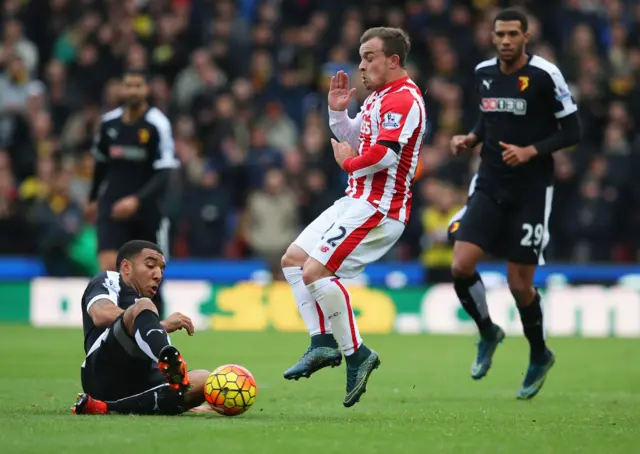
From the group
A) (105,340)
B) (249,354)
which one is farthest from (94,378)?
(249,354)

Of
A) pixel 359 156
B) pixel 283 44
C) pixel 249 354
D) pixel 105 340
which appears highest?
pixel 283 44

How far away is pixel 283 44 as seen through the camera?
Result: 2088cm

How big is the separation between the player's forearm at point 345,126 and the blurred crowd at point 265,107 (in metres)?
9.08

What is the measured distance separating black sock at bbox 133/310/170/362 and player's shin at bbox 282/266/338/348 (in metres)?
1.36

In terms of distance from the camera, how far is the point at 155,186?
12.1 metres

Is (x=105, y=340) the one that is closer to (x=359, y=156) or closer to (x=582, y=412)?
(x=359, y=156)

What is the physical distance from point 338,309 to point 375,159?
1009mm

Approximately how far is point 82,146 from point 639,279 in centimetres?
876

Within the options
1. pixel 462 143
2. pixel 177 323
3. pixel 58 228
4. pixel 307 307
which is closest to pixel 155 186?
pixel 462 143

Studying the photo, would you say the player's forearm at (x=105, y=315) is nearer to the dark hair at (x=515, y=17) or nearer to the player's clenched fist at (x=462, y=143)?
the player's clenched fist at (x=462, y=143)

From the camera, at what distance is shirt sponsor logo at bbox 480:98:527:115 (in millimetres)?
9672

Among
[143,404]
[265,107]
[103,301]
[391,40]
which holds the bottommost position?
[143,404]

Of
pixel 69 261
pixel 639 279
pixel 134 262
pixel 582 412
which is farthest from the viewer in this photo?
pixel 69 261

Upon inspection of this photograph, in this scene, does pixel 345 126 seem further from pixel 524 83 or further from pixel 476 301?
pixel 476 301
